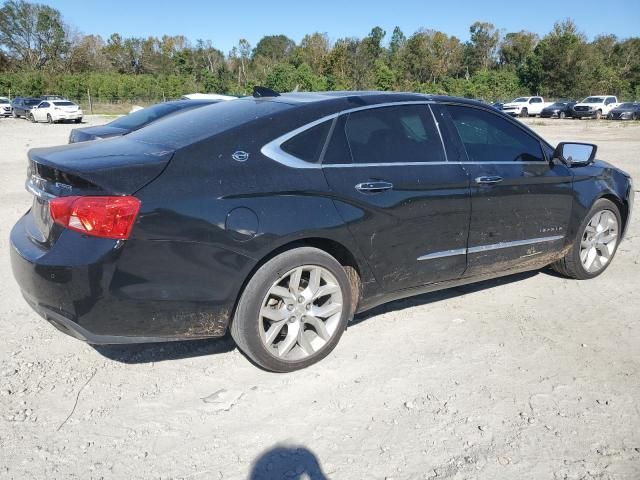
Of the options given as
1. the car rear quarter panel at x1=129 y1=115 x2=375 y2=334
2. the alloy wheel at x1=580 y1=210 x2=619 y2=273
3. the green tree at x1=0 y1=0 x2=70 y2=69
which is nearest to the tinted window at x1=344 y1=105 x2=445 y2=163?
the car rear quarter panel at x1=129 y1=115 x2=375 y2=334

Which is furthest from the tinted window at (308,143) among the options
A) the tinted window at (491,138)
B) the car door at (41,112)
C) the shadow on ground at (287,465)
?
the car door at (41,112)

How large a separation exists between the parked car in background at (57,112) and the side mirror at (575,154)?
34.4 meters

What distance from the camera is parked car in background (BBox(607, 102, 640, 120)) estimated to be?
132 ft

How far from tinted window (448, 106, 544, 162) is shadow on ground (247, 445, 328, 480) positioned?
94.5 inches

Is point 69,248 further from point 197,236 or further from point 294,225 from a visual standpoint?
point 294,225

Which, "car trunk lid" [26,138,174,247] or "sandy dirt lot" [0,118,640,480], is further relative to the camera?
"car trunk lid" [26,138,174,247]

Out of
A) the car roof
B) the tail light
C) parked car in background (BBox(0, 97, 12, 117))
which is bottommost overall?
parked car in background (BBox(0, 97, 12, 117))

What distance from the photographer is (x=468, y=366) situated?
349 centimetres

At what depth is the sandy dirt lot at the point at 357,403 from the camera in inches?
101

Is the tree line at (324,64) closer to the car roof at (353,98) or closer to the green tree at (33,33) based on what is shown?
the green tree at (33,33)

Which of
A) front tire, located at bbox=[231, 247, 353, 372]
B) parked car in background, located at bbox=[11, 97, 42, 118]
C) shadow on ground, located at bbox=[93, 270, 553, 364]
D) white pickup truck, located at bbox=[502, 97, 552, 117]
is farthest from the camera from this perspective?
white pickup truck, located at bbox=[502, 97, 552, 117]

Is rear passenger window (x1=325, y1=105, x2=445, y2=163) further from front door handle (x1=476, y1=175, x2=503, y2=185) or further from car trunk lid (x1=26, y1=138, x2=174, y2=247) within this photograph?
car trunk lid (x1=26, y1=138, x2=174, y2=247)

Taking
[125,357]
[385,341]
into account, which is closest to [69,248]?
[125,357]

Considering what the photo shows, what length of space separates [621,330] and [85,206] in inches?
143
